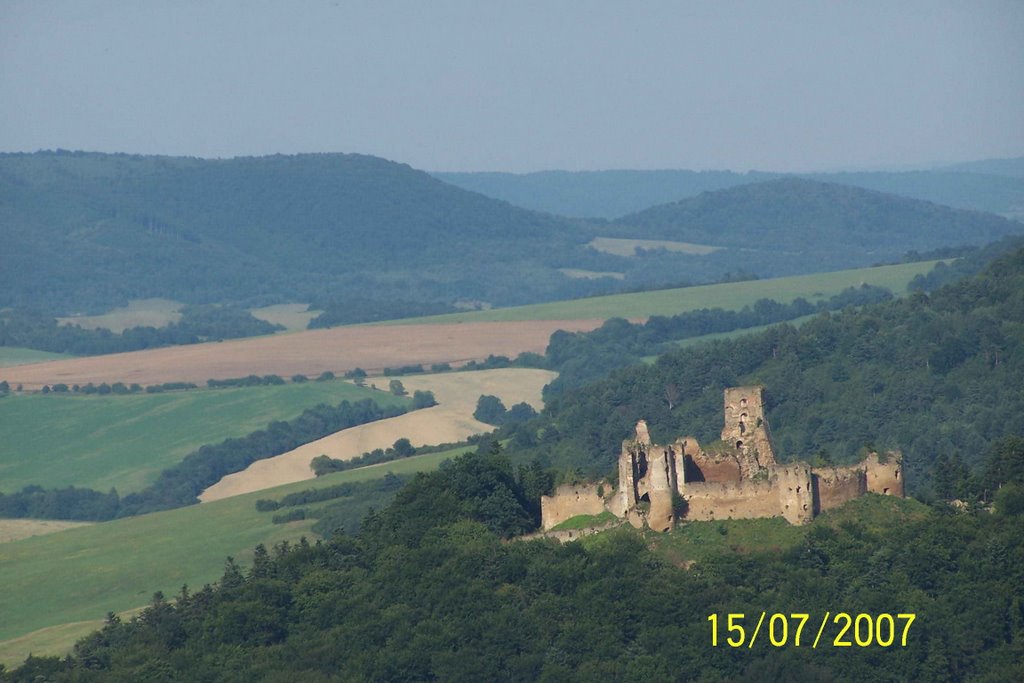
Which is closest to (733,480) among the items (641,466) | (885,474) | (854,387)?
(641,466)

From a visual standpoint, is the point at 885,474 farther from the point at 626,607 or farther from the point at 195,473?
the point at 195,473

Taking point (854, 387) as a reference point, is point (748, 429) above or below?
above

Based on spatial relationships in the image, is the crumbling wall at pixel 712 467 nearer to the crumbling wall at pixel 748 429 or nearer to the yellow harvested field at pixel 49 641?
the crumbling wall at pixel 748 429

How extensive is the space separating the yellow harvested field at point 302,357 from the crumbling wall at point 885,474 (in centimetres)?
11212

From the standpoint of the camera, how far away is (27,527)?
13000cm

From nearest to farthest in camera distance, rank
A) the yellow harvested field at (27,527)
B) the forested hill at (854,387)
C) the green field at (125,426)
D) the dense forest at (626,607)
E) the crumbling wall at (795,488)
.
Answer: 1. the crumbling wall at (795,488)
2. the dense forest at (626,607)
3. the forested hill at (854,387)
4. the yellow harvested field at (27,527)
5. the green field at (125,426)

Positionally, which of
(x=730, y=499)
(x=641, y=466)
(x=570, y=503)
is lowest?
(x=570, y=503)

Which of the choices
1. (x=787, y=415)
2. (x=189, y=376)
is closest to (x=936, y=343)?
(x=787, y=415)

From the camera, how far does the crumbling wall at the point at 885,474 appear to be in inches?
2571

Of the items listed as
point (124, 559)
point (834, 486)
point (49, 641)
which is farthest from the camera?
point (124, 559)

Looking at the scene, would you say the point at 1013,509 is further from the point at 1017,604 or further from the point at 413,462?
the point at 413,462

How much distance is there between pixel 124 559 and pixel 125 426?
54583 millimetres

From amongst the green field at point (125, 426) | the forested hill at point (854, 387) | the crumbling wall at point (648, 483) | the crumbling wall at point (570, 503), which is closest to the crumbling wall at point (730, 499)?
the crumbling wall at point (648, 483)

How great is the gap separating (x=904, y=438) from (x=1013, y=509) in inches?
1573
